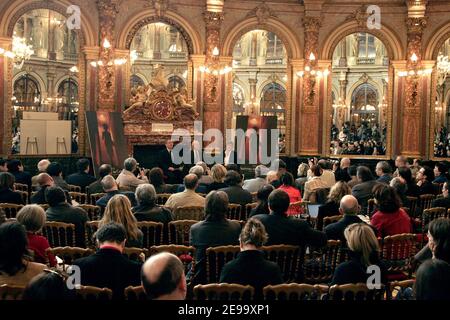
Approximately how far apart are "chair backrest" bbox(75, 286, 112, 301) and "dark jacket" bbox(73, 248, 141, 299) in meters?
0.49

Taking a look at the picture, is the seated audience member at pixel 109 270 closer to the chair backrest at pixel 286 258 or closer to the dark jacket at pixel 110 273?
the dark jacket at pixel 110 273

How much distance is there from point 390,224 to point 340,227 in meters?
0.75

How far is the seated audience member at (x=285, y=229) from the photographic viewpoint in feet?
20.5

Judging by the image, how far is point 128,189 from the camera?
10430mm

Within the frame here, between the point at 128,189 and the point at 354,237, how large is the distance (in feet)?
20.0

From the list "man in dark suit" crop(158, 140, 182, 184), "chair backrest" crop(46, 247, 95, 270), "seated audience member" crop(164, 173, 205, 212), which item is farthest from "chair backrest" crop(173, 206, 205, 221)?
"man in dark suit" crop(158, 140, 182, 184)

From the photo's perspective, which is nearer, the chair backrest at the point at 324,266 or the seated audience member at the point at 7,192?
the chair backrest at the point at 324,266

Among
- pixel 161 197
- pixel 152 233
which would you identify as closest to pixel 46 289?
pixel 152 233

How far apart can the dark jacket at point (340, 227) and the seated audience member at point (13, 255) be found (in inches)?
133

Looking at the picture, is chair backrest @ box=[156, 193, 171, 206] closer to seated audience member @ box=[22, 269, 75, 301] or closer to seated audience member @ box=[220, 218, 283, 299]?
seated audience member @ box=[220, 218, 283, 299]

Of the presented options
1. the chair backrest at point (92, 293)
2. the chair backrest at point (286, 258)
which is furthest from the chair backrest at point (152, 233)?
the chair backrest at point (92, 293)

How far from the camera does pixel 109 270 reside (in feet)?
15.3
